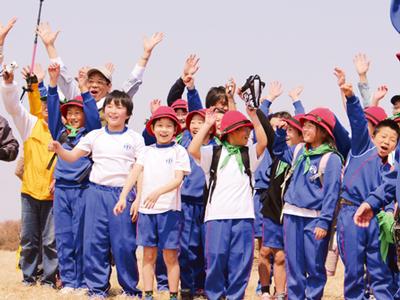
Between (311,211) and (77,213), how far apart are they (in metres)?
2.50

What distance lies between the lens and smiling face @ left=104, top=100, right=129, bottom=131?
801cm

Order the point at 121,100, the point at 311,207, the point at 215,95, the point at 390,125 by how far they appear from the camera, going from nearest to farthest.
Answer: the point at 390,125 → the point at 311,207 → the point at 121,100 → the point at 215,95

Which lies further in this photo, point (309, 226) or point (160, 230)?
point (160, 230)

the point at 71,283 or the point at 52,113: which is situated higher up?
the point at 52,113

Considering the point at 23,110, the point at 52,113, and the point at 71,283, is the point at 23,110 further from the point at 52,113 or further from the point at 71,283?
the point at 71,283

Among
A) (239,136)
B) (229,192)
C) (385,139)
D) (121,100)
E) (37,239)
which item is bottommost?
(37,239)

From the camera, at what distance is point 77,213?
8.37 m

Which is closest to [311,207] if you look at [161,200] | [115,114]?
[161,200]

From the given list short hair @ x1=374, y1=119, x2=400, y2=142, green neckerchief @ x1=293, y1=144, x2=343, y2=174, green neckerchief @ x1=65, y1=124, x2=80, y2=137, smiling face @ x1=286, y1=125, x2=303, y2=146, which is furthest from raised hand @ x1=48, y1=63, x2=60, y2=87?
short hair @ x1=374, y1=119, x2=400, y2=142

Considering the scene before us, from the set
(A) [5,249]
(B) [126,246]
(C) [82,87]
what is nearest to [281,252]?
(B) [126,246]

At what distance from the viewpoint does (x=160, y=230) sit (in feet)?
24.8

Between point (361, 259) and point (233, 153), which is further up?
point (233, 153)

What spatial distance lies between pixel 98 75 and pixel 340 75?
322 cm

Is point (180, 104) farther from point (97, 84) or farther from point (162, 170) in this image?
point (162, 170)
